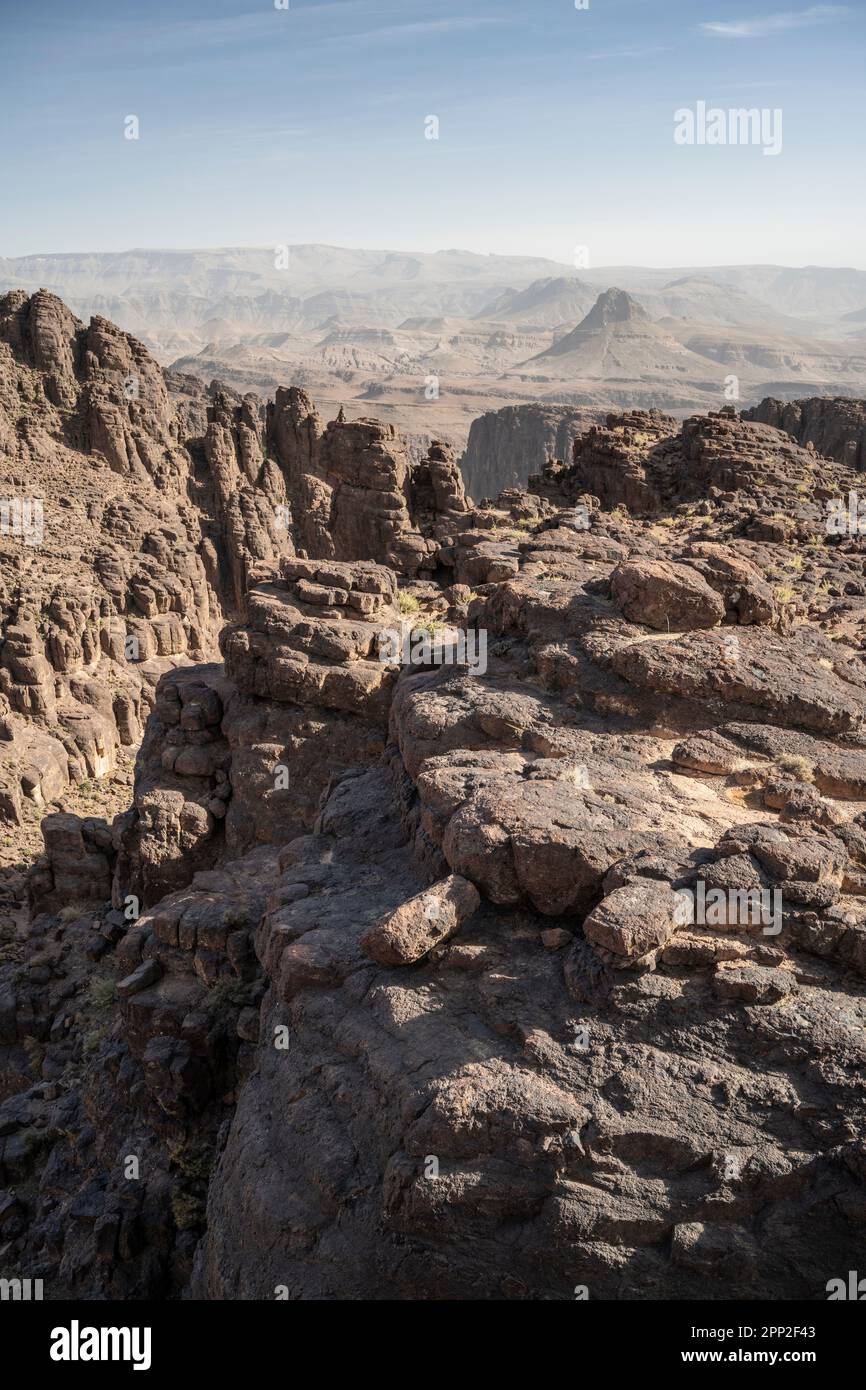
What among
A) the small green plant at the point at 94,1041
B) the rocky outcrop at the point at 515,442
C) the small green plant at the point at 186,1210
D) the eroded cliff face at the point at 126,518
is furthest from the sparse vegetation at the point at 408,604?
the rocky outcrop at the point at 515,442

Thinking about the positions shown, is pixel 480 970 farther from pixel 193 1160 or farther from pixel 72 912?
pixel 72 912

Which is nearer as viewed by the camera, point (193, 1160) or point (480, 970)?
point (480, 970)

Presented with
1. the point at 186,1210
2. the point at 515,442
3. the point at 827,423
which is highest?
the point at 515,442

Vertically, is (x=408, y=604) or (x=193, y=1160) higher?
(x=408, y=604)

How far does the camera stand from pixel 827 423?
53812 millimetres

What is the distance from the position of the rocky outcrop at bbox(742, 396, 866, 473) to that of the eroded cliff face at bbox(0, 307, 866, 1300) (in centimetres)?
3738

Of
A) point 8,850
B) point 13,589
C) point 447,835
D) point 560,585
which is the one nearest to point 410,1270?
point 447,835

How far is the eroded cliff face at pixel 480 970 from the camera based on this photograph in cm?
708

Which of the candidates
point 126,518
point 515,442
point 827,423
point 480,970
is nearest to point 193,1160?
point 480,970

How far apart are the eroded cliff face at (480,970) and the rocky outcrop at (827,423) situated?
3738 centimetres

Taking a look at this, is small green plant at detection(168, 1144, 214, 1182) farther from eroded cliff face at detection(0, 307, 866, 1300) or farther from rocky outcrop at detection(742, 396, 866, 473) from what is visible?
rocky outcrop at detection(742, 396, 866, 473)

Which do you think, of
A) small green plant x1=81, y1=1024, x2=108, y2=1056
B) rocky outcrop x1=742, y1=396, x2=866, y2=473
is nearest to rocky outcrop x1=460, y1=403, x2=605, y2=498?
rocky outcrop x1=742, y1=396, x2=866, y2=473

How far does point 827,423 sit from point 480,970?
53.4 m
